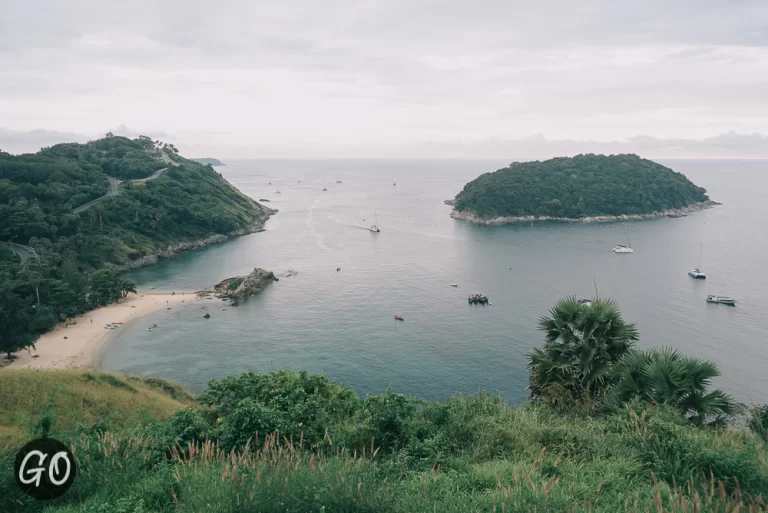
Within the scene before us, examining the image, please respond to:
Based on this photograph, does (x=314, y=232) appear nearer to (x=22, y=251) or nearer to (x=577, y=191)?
(x=22, y=251)

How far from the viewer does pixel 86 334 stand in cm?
4069

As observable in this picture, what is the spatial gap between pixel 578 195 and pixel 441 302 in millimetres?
70398

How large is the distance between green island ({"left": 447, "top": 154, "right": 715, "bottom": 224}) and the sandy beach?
71710 mm

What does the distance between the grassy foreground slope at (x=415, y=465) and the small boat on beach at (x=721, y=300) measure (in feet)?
152

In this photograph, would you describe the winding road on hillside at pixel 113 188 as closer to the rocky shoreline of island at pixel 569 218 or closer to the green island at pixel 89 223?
the green island at pixel 89 223

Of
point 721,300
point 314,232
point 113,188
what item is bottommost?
point 721,300

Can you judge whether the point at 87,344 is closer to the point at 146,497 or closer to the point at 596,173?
the point at 146,497

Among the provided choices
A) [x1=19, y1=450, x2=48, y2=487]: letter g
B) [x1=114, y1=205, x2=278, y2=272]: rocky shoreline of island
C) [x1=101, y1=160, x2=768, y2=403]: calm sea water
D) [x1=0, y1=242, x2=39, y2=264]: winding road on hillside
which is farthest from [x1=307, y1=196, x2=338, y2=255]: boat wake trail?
[x1=19, y1=450, x2=48, y2=487]: letter g

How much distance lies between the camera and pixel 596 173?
11538 centimetres

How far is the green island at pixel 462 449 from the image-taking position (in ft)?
19.8

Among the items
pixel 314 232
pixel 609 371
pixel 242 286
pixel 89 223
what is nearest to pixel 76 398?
pixel 609 371

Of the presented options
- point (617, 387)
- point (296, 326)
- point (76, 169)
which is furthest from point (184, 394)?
point (76, 169)

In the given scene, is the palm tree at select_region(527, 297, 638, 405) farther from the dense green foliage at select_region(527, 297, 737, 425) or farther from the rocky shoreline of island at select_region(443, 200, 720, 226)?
the rocky shoreline of island at select_region(443, 200, 720, 226)

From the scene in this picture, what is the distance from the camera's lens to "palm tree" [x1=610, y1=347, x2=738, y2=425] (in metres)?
11.5
